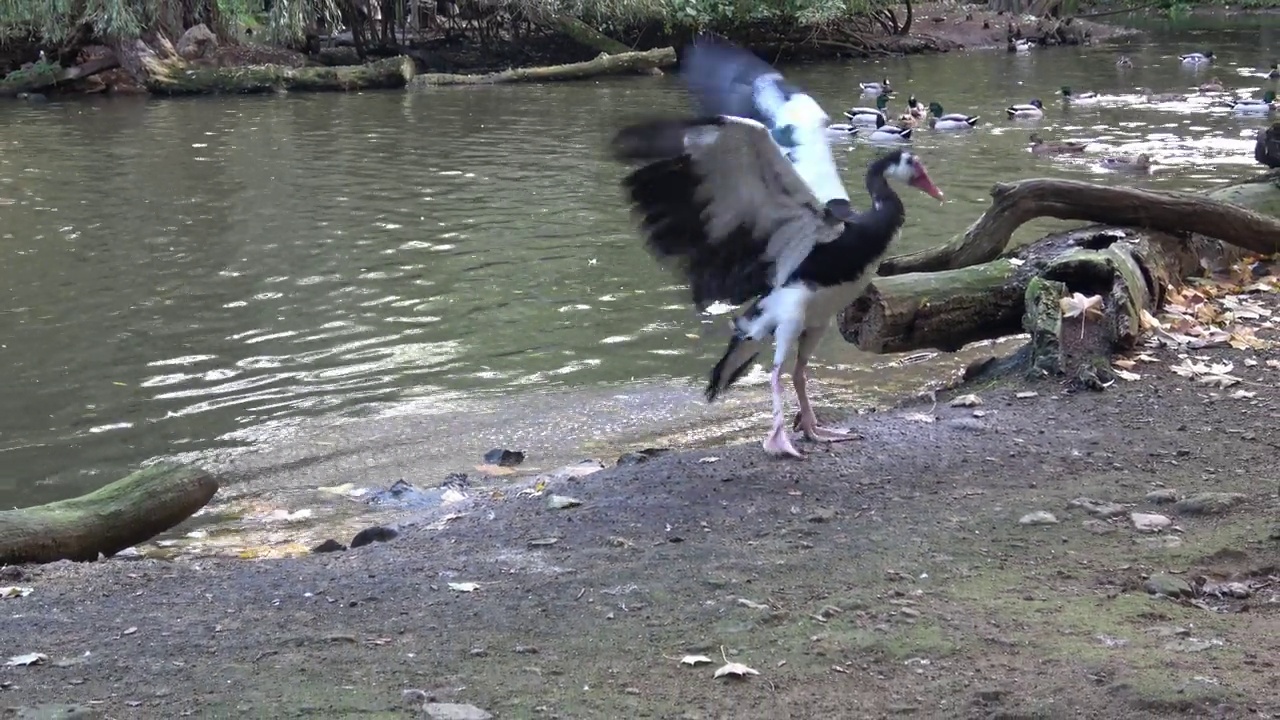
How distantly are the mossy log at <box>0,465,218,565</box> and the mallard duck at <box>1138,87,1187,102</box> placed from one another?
2059 centimetres

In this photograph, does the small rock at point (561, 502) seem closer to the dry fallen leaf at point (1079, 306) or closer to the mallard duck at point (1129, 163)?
the dry fallen leaf at point (1079, 306)

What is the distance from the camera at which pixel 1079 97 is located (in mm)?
22656

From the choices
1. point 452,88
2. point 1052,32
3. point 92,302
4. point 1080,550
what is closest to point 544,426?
point 1080,550

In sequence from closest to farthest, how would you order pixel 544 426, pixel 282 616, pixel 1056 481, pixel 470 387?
pixel 282 616
pixel 1056 481
pixel 544 426
pixel 470 387

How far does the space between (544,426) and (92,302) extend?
16.0 feet

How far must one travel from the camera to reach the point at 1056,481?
5.10 metres

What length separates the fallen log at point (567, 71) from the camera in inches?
1091

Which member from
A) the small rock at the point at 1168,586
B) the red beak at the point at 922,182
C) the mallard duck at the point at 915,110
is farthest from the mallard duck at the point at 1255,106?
the small rock at the point at 1168,586

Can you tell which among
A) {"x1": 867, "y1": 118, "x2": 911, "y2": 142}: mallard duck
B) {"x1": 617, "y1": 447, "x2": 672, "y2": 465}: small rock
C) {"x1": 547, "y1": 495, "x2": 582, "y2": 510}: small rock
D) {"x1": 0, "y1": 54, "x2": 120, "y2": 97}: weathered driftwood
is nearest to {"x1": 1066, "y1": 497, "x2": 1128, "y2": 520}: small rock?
{"x1": 547, "y1": 495, "x2": 582, "y2": 510}: small rock

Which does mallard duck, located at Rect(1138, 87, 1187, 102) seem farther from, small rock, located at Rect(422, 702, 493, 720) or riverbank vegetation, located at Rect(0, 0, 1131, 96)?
small rock, located at Rect(422, 702, 493, 720)

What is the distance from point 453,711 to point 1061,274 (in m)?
4.89

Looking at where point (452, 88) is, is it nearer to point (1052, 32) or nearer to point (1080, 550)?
point (1052, 32)

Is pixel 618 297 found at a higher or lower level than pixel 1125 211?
lower

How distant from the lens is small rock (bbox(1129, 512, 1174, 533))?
4.44 meters
